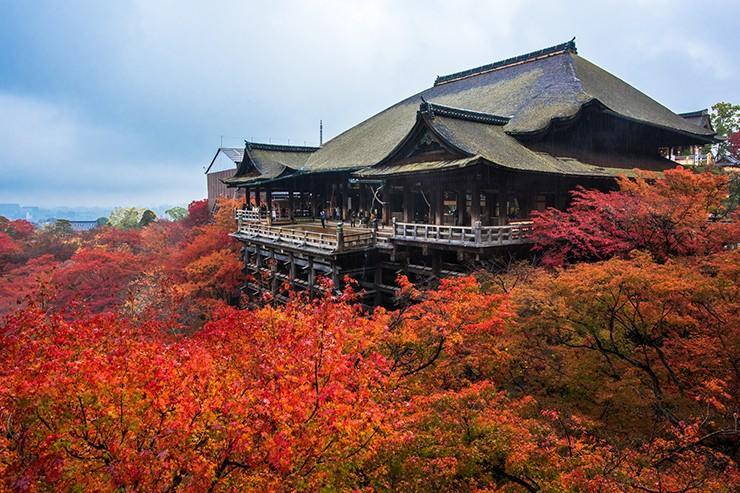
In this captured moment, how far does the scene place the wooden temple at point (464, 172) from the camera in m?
18.5

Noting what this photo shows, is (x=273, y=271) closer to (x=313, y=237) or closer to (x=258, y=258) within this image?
(x=258, y=258)

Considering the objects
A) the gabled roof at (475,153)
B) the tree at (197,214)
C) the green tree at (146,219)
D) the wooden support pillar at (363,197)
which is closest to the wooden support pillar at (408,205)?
the gabled roof at (475,153)

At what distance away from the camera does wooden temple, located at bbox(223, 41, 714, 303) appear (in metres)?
18.5

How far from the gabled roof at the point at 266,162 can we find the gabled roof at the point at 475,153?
1245 cm

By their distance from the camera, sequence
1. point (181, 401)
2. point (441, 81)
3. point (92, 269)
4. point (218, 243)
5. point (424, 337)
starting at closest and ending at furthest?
point (181, 401)
point (424, 337)
point (92, 269)
point (218, 243)
point (441, 81)

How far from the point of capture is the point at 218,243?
1387 inches

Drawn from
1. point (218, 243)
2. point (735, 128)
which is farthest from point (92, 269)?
point (735, 128)

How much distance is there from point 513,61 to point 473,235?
22332mm

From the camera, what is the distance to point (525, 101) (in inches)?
1022

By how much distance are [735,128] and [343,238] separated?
3789cm

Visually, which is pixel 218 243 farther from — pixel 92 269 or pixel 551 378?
pixel 551 378

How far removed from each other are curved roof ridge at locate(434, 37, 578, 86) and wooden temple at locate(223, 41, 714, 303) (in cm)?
14

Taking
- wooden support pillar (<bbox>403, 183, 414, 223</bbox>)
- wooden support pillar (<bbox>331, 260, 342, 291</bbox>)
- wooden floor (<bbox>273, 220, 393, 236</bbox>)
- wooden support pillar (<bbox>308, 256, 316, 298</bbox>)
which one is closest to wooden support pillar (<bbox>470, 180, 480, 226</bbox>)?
wooden support pillar (<bbox>403, 183, 414, 223</bbox>)

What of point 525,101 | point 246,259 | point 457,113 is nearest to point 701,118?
point 525,101
